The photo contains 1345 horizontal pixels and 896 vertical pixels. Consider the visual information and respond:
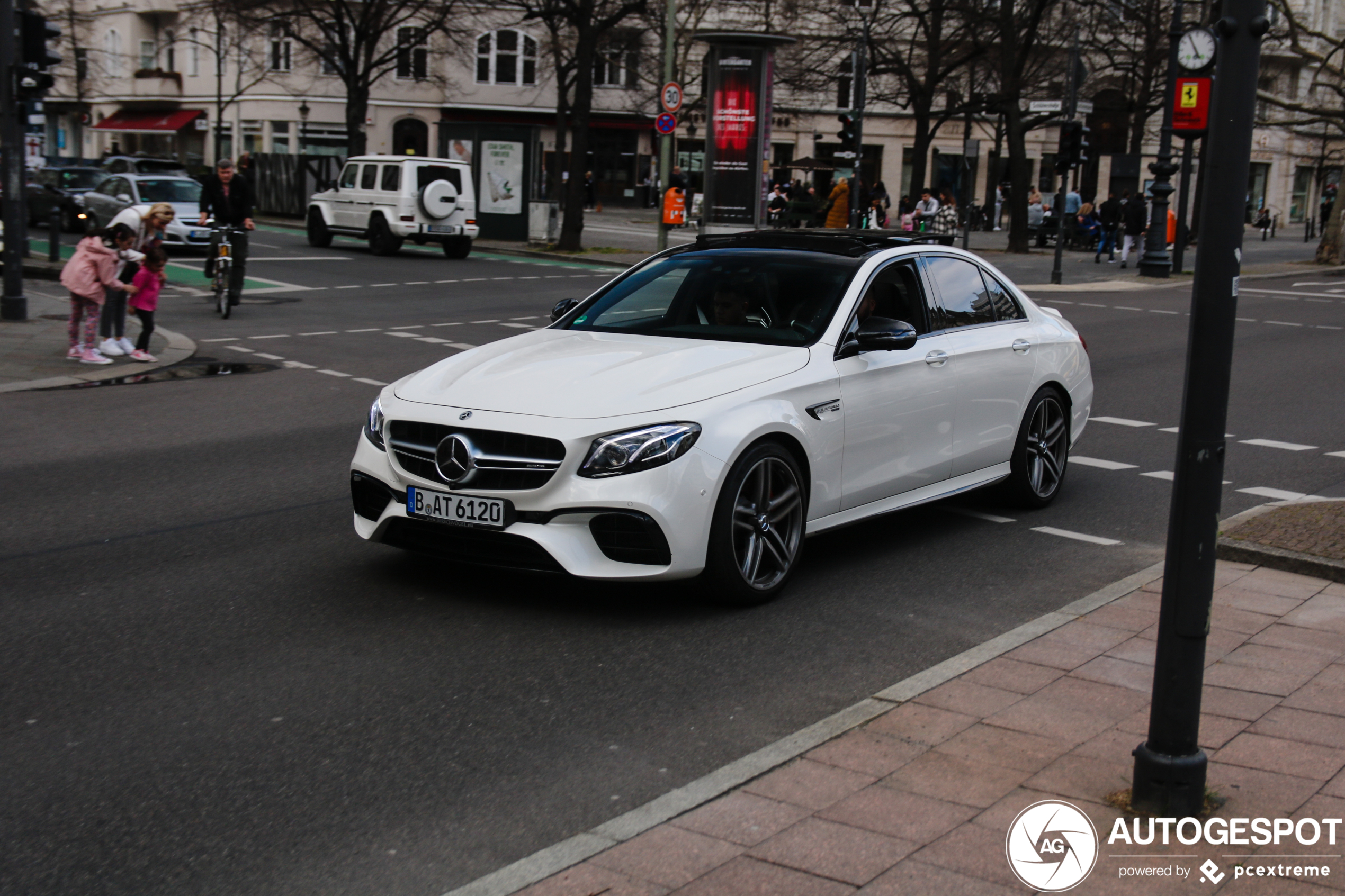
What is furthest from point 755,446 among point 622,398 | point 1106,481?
point 1106,481

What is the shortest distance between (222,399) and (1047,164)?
222 feet

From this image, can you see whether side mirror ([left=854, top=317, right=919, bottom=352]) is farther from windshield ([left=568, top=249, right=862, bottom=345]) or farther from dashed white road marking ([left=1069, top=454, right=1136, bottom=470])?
dashed white road marking ([left=1069, top=454, right=1136, bottom=470])

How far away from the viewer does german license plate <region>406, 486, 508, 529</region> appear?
18.2 ft

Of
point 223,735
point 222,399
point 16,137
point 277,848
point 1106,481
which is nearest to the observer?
point 277,848

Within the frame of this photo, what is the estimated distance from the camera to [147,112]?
238 ft

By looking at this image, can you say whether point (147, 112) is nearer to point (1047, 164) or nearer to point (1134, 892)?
point (1047, 164)

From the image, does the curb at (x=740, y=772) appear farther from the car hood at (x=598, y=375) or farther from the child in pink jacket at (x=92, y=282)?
the child in pink jacket at (x=92, y=282)

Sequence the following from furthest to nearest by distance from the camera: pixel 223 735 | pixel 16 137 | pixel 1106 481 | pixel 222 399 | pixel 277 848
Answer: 1. pixel 16 137
2. pixel 222 399
3. pixel 1106 481
4. pixel 223 735
5. pixel 277 848

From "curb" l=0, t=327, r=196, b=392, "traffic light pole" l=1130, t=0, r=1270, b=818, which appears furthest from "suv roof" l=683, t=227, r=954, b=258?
"curb" l=0, t=327, r=196, b=392

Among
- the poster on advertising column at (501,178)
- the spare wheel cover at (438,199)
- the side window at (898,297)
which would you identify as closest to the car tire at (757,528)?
the side window at (898,297)

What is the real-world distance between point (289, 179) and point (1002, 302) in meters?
37.0

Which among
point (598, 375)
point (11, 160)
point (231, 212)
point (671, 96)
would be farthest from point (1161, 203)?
point (598, 375)

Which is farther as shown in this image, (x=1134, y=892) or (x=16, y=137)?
(x=16, y=137)

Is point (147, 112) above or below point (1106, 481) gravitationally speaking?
above
